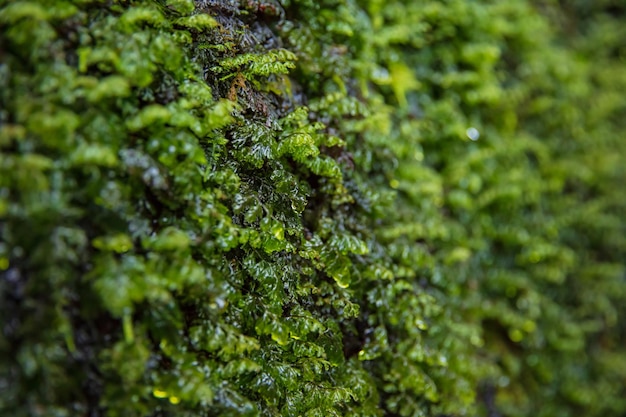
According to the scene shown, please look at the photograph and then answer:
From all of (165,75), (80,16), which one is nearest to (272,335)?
(165,75)

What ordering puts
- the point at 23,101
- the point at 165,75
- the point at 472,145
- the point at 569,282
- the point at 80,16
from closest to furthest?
1. the point at 23,101
2. the point at 80,16
3. the point at 165,75
4. the point at 472,145
5. the point at 569,282

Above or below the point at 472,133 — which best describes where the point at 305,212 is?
above

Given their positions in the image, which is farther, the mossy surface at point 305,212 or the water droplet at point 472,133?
the water droplet at point 472,133

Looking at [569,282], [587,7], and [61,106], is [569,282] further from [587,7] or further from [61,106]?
[61,106]

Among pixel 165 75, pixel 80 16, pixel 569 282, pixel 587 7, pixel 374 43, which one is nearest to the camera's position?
pixel 80 16

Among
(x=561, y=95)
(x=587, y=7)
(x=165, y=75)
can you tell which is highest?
(x=165, y=75)

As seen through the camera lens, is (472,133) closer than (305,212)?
No

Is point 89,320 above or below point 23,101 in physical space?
below

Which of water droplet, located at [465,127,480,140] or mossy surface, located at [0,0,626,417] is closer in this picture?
mossy surface, located at [0,0,626,417]
